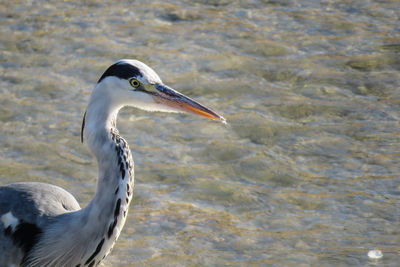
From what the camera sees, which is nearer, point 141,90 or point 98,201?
point 98,201

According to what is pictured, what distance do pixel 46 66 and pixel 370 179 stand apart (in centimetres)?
372

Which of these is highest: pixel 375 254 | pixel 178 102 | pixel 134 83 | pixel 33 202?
pixel 134 83

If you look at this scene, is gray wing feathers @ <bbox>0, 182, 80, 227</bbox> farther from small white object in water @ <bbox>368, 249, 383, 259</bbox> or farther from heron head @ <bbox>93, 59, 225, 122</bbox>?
small white object in water @ <bbox>368, 249, 383, 259</bbox>

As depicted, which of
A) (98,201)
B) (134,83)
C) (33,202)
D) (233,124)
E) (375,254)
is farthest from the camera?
(233,124)

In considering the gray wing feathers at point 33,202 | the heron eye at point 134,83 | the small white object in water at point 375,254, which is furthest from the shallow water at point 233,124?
the heron eye at point 134,83

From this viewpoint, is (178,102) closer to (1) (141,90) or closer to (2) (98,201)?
(1) (141,90)

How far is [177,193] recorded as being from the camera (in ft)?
18.8

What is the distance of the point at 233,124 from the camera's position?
670 centimetres

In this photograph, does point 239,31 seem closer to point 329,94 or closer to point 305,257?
point 329,94

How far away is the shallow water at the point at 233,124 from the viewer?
17.1ft

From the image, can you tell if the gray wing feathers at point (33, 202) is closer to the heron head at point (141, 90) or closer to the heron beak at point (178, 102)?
the heron head at point (141, 90)

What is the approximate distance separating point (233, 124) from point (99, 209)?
2813 millimetres

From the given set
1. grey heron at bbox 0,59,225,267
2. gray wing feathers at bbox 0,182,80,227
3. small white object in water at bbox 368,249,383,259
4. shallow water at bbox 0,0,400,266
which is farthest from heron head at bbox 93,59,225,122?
small white object in water at bbox 368,249,383,259

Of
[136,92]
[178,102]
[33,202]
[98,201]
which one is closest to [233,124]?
[178,102]
